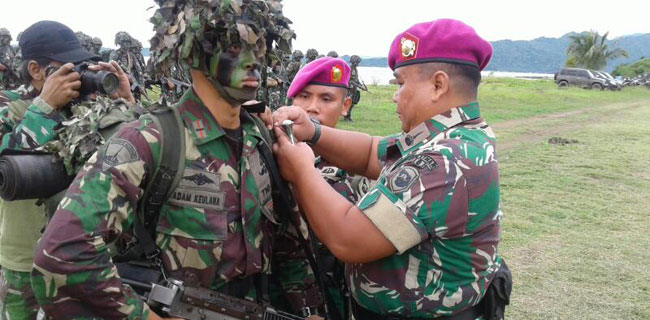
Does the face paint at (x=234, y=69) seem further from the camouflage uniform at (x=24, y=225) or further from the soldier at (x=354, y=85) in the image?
the soldier at (x=354, y=85)

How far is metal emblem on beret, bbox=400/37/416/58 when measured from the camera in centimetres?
232

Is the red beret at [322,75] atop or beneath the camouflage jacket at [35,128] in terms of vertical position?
atop

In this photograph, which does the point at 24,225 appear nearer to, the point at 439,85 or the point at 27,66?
the point at 27,66

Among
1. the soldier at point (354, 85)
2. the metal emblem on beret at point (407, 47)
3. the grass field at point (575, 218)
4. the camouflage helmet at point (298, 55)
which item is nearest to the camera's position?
the metal emblem on beret at point (407, 47)

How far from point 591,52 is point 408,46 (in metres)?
58.5

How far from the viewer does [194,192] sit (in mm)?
1997

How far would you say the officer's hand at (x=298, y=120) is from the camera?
2613mm

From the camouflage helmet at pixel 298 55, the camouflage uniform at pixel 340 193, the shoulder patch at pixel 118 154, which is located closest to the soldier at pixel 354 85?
the camouflage helmet at pixel 298 55

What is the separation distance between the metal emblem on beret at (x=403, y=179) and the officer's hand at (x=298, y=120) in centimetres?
69

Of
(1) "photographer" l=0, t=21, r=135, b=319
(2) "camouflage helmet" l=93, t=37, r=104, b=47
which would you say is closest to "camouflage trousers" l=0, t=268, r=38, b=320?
(1) "photographer" l=0, t=21, r=135, b=319

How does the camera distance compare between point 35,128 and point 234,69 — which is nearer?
point 234,69

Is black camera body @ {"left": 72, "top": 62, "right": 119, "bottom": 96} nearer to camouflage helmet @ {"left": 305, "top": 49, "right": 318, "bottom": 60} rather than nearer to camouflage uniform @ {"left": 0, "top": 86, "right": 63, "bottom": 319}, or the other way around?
camouflage uniform @ {"left": 0, "top": 86, "right": 63, "bottom": 319}

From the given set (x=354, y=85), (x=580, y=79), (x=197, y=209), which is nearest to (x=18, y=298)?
(x=197, y=209)

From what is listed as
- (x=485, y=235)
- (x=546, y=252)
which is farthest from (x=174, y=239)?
(x=546, y=252)
